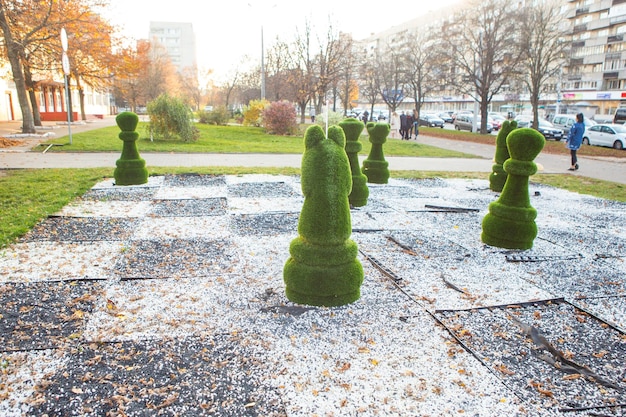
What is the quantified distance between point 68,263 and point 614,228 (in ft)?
26.1

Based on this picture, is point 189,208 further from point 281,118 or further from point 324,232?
point 281,118

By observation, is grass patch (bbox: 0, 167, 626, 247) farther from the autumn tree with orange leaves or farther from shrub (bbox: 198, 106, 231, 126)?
shrub (bbox: 198, 106, 231, 126)

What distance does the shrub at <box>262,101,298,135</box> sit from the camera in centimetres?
2519

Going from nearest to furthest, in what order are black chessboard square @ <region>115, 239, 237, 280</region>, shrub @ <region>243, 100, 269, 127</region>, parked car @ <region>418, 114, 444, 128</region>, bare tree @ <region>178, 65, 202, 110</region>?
black chessboard square @ <region>115, 239, 237, 280</region> → shrub @ <region>243, 100, 269, 127</region> → parked car @ <region>418, 114, 444, 128</region> → bare tree @ <region>178, 65, 202, 110</region>

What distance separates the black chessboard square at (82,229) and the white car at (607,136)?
26.1 meters

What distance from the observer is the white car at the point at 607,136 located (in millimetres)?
24203

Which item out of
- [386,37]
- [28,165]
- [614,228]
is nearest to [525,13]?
[614,228]

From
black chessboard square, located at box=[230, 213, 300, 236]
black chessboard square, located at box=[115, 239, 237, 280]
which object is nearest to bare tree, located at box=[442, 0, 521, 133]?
black chessboard square, located at box=[230, 213, 300, 236]

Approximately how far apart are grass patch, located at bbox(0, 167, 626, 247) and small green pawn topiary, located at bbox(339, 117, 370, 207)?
13.5ft

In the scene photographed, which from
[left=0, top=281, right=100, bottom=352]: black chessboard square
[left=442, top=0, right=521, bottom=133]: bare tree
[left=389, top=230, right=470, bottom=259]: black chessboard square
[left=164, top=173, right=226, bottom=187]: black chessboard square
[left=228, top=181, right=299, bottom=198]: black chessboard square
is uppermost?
[left=442, top=0, right=521, bottom=133]: bare tree

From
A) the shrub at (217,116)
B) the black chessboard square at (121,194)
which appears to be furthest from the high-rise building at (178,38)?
the black chessboard square at (121,194)

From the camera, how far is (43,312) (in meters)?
3.88

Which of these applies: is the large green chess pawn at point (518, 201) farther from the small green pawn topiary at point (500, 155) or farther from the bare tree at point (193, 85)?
the bare tree at point (193, 85)

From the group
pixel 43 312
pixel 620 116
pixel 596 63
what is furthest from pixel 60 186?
pixel 596 63
